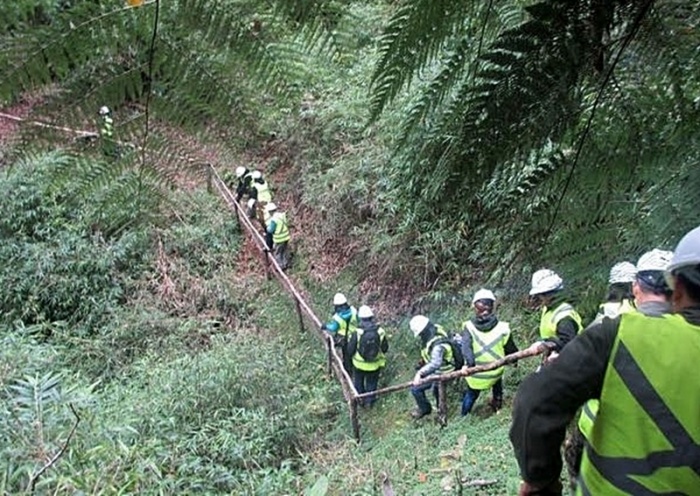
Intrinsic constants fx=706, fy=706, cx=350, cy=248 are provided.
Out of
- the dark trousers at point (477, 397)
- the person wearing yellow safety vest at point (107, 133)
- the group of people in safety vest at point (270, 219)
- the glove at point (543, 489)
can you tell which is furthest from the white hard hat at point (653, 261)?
the group of people in safety vest at point (270, 219)

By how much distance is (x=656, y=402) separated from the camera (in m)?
1.05

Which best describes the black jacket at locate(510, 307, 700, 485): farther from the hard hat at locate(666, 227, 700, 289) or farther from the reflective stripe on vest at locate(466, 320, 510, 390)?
the reflective stripe on vest at locate(466, 320, 510, 390)

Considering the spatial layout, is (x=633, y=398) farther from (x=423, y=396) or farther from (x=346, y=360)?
(x=346, y=360)

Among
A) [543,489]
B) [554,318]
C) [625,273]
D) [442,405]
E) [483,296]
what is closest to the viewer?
[543,489]

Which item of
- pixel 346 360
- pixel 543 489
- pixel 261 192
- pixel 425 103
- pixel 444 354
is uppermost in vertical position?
pixel 425 103

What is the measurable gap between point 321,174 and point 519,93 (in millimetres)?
8290

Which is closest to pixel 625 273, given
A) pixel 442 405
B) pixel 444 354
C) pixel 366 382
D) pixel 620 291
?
pixel 620 291

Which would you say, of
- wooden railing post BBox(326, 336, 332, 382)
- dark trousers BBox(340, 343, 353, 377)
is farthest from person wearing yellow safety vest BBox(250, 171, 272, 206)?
dark trousers BBox(340, 343, 353, 377)

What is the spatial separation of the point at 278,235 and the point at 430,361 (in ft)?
13.7

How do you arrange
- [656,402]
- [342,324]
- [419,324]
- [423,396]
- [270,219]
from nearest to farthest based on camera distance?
[656,402], [423,396], [419,324], [342,324], [270,219]

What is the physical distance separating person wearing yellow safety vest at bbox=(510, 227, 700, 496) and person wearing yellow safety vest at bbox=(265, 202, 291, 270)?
8.61m

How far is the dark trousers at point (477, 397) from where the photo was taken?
19.4 feet

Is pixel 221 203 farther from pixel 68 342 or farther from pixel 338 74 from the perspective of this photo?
pixel 338 74

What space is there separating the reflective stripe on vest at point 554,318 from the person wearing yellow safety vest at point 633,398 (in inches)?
117
